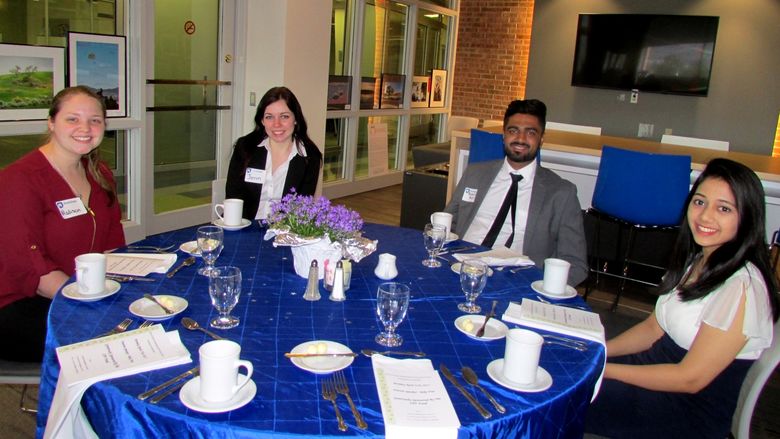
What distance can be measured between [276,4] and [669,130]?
4.94 metres

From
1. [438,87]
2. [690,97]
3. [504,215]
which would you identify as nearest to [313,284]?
[504,215]

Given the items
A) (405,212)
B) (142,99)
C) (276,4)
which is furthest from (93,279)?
(276,4)

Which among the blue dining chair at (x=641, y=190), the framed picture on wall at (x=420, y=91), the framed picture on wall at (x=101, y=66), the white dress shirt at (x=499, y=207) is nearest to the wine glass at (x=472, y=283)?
the white dress shirt at (x=499, y=207)

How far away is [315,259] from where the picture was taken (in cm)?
197

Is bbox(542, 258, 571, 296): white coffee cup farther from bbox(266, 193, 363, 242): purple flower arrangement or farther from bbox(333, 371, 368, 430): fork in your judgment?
bbox(333, 371, 368, 430): fork

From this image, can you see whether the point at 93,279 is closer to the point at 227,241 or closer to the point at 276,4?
the point at 227,241

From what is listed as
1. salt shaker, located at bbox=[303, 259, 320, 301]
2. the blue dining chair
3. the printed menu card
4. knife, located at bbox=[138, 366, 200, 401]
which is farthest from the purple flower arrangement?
the blue dining chair

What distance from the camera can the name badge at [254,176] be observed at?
11.0ft

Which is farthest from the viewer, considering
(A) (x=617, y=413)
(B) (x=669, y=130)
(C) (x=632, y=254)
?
(B) (x=669, y=130)

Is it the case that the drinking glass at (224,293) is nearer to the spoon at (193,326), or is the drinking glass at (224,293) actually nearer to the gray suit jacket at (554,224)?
the spoon at (193,326)

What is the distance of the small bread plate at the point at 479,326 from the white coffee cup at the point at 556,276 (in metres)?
0.36

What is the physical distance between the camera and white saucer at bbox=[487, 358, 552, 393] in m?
1.43

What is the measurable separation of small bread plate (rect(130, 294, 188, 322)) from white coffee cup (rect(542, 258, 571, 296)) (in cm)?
117

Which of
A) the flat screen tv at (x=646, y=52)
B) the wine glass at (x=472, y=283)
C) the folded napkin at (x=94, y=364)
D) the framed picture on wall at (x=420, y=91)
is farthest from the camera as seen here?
the framed picture on wall at (x=420, y=91)
